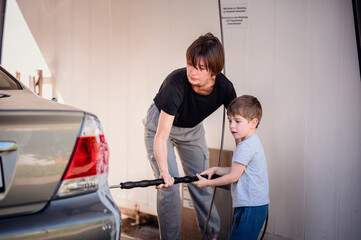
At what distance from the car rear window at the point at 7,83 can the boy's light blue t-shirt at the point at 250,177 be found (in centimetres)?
115

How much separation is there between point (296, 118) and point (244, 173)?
2.71 feet

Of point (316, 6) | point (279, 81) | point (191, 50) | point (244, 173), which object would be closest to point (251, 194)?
point (244, 173)

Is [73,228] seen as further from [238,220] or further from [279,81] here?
[279,81]

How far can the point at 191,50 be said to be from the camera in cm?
237

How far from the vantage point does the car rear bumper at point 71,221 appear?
59.8 inches

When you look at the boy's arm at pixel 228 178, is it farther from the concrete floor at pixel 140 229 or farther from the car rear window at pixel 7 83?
the concrete floor at pixel 140 229

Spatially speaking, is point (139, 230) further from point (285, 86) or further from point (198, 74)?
point (198, 74)

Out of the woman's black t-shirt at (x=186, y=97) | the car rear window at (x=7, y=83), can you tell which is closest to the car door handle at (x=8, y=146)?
the car rear window at (x=7, y=83)

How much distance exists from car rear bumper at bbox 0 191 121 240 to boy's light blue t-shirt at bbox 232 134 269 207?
32.2 inches

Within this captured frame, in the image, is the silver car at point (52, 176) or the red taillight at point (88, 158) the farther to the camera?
the red taillight at point (88, 158)

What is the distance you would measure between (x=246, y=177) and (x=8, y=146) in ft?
4.05

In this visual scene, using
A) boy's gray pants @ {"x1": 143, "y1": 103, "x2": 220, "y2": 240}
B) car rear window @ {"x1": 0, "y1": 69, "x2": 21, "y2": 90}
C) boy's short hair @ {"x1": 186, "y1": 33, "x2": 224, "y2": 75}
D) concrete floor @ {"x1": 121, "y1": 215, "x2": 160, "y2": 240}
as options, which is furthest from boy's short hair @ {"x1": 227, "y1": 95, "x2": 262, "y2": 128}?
concrete floor @ {"x1": 121, "y1": 215, "x2": 160, "y2": 240}

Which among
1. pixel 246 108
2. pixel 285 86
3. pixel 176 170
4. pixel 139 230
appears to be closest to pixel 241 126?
pixel 246 108

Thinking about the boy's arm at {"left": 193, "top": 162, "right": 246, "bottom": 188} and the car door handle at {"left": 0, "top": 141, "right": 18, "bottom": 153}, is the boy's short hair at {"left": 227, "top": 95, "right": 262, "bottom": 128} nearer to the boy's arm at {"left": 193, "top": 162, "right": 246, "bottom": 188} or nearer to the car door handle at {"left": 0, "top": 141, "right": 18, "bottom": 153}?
the boy's arm at {"left": 193, "top": 162, "right": 246, "bottom": 188}
